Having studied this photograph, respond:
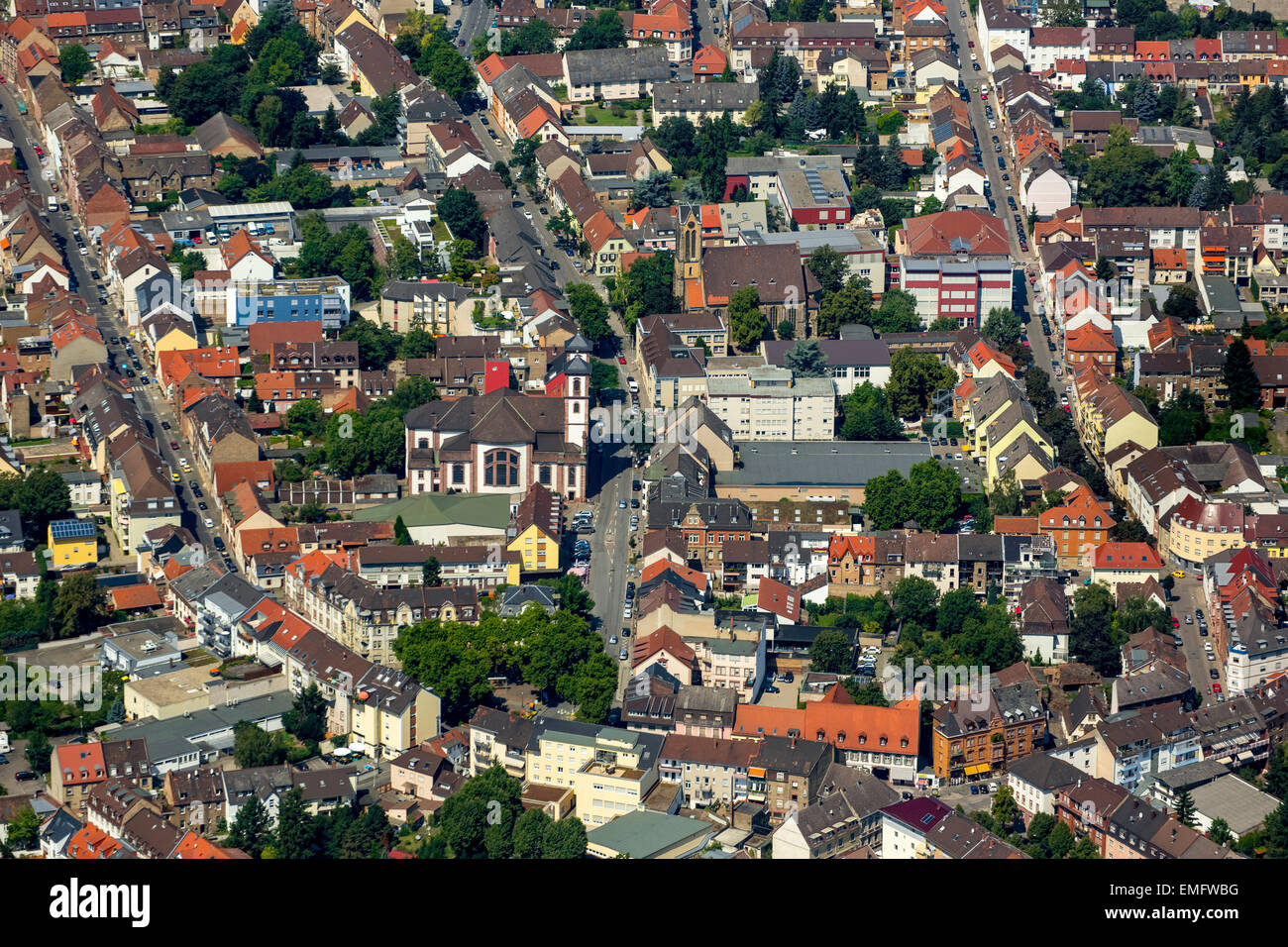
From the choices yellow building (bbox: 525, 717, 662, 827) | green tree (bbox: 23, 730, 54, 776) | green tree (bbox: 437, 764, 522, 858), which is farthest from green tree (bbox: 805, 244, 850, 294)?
green tree (bbox: 23, 730, 54, 776)

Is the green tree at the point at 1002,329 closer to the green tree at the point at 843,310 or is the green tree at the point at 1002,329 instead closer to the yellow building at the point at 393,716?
the green tree at the point at 843,310

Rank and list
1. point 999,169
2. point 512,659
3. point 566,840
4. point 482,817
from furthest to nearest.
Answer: point 999,169 < point 512,659 < point 482,817 < point 566,840

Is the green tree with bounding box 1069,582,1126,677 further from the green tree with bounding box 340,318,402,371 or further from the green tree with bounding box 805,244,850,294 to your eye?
the green tree with bounding box 340,318,402,371

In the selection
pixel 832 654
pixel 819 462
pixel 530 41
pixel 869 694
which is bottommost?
pixel 869 694

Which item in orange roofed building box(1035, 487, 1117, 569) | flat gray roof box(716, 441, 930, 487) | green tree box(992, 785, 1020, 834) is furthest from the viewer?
flat gray roof box(716, 441, 930, 487)

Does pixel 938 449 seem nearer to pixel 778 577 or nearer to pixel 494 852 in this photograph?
pixel 778 577

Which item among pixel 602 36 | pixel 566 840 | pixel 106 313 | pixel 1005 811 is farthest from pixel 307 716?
pixel 602 36

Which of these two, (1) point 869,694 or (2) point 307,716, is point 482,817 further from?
(1) point 869,694
